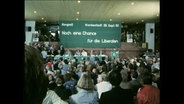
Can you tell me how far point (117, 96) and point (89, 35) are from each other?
4.04ft

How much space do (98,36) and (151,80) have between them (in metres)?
1.01

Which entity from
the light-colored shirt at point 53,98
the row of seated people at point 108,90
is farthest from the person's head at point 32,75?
the light-colored shirt at point 53,98

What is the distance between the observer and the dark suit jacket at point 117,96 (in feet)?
10.6

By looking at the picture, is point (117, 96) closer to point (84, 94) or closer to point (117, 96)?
point (117, 96)

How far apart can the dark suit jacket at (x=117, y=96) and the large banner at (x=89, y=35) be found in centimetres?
102

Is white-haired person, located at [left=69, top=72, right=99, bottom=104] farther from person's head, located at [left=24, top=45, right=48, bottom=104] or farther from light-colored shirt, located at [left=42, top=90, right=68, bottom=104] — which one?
person's head, located at [left=24, top=45, right=48, bottom=104]

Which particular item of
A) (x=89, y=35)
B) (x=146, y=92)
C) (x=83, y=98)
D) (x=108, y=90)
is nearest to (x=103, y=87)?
(x=108, y=90)

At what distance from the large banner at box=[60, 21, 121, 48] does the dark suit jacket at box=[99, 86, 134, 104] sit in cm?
102

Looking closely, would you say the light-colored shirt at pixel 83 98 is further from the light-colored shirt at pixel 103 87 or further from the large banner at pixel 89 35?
the large banner at pixel 89 35

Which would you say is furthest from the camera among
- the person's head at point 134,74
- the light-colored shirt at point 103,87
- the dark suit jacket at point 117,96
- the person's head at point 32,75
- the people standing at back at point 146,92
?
the person's head at point 134,74

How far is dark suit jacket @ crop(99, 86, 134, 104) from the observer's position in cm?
323

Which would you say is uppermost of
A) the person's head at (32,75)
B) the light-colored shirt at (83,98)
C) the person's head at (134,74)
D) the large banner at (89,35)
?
the large banner at (89,35)

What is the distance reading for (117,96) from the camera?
3.25m
